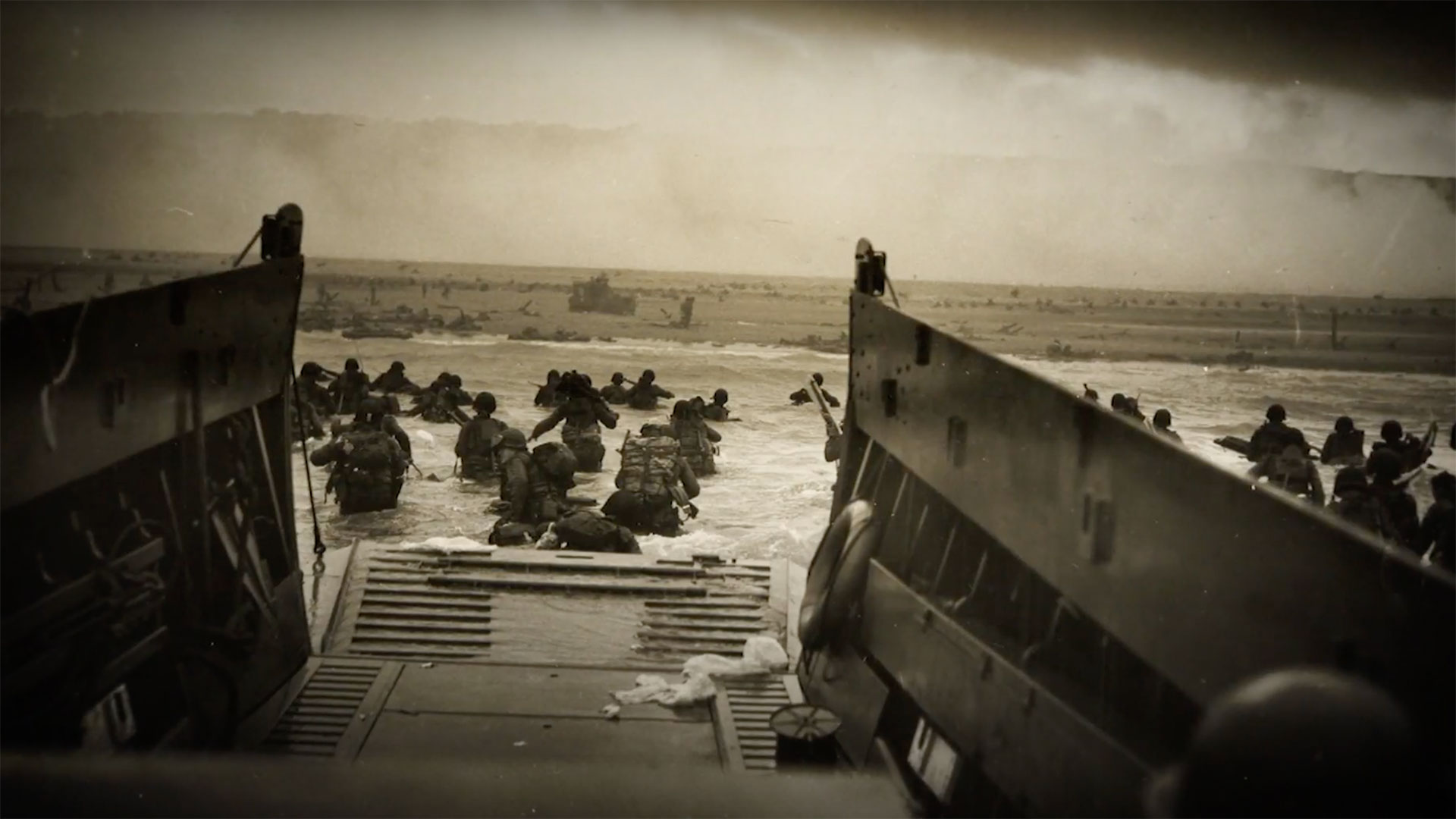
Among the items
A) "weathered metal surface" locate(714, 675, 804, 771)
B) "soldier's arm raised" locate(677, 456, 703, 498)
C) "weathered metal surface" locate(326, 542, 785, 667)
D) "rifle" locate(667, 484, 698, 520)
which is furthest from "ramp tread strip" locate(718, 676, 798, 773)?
"soldier's arm raised" locate(677, 456, 703, 498)

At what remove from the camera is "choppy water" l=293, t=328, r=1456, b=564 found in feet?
22.2

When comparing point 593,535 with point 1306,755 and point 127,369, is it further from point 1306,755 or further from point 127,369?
point 1306,755

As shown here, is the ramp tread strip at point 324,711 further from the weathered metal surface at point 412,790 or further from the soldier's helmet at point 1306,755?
the soldier's helmet at point 1306,755

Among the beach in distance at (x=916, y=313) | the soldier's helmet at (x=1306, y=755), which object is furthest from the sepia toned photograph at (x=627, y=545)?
the beach in distance at (x=916, y=313)

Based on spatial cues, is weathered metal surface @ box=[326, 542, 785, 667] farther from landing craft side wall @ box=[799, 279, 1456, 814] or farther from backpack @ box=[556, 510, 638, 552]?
landing craft side wall @ box=[799, 279, 1456, 814]

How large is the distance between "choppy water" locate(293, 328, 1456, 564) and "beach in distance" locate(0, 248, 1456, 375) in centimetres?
148

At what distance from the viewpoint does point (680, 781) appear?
246cm

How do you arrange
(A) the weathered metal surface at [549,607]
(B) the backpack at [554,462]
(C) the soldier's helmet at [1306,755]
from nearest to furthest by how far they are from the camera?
(C) the soldier's helmet at [1306,755] → (A) the weathered metal surface at [549,607] → (B) the backpack at [554,462]

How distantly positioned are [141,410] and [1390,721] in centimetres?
229

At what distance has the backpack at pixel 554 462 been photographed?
6.16m

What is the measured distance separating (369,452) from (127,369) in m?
4.30

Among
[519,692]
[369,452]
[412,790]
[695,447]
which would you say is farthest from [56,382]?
[695,447]

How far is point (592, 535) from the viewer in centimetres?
491

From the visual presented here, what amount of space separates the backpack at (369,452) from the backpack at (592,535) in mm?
1945
